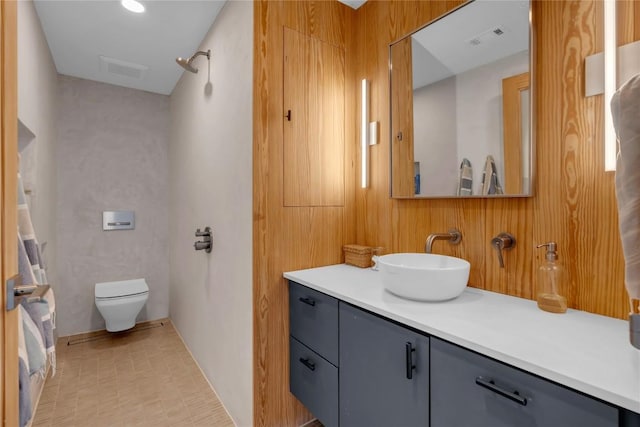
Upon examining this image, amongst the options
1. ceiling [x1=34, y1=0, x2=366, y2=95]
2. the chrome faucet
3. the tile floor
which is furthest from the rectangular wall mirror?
the tile floor

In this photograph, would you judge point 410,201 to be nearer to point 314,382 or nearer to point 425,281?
point 425,281

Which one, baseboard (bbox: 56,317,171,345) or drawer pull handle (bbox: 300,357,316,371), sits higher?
drawer pull handle (bbox: 300,357,316,371)

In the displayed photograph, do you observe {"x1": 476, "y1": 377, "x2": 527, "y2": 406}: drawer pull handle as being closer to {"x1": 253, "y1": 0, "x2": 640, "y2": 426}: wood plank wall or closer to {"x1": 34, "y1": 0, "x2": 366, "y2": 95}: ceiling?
{"x1": 253, "y1": 0, "x2": 640, "y2": 426}: wood plank wall

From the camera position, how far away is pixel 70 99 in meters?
2.91

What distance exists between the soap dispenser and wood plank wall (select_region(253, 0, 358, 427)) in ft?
3.42

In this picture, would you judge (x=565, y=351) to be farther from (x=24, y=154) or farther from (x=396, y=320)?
(x=24, y=154)

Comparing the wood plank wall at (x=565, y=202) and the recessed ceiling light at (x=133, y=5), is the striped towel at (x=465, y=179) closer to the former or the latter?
the wood plank wall at (x=565, y=202)

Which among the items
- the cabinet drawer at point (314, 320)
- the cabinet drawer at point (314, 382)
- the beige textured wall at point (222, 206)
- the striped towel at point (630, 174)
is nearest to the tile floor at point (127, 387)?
the beige textured wall at point (222, 206)

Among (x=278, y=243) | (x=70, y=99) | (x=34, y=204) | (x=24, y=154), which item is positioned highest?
(x=70, y=99)

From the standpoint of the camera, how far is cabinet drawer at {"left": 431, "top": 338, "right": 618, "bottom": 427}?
68cm

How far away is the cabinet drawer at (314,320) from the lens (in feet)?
4.49

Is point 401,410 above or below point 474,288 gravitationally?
below

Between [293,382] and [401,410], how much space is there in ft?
2.47

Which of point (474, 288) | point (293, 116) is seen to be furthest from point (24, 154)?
point (474, 288)
